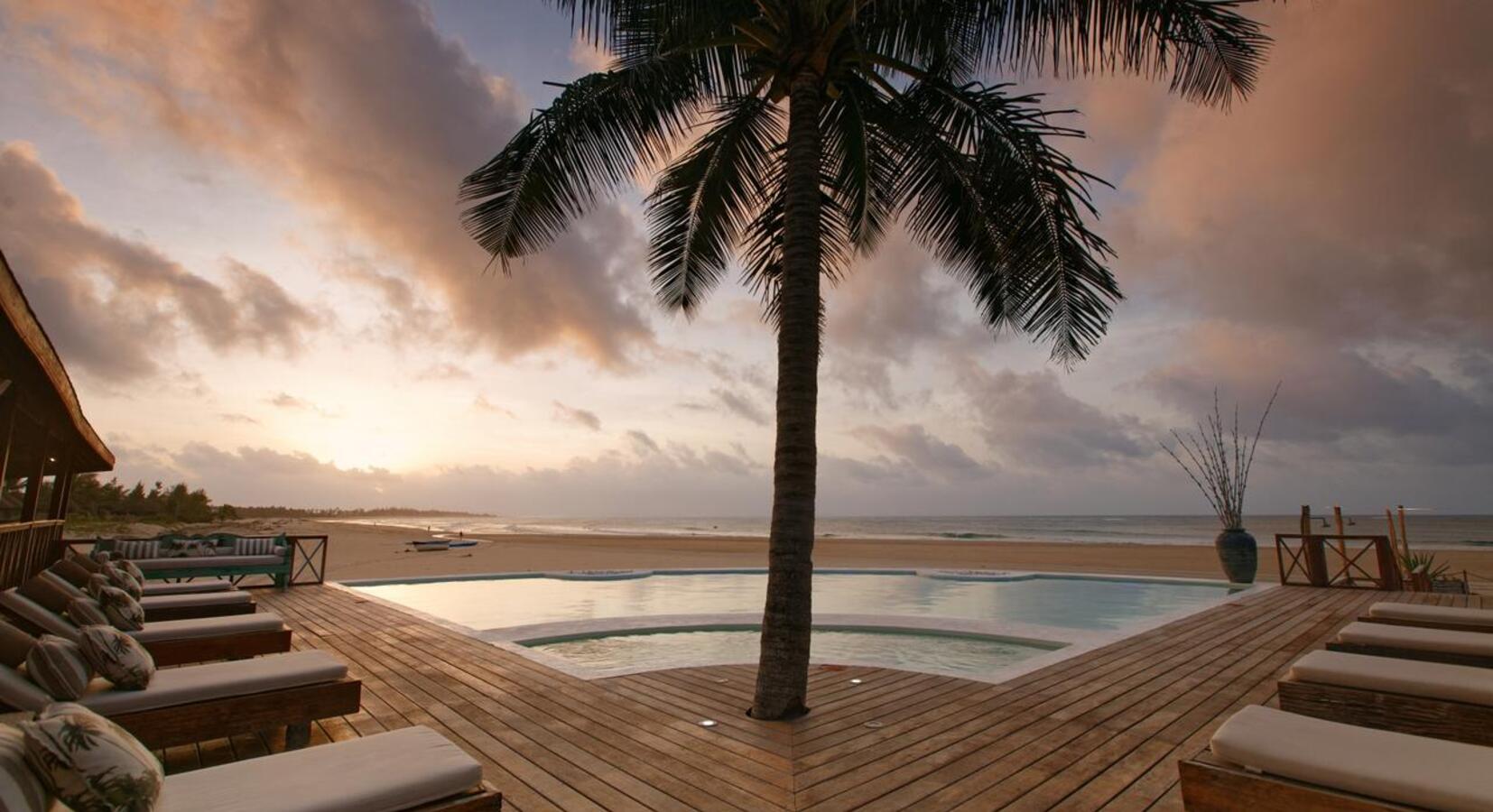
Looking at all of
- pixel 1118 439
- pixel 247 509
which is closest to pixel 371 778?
pixel 1118 439

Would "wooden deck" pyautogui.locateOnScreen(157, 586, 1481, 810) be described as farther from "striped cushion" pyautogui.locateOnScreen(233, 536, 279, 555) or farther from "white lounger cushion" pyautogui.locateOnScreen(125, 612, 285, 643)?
"striped cushion" pyautogui.locateOnScreen(233, 536, 279, 555)

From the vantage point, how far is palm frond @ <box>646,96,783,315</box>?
20.0 feet

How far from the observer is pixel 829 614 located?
26.3ft

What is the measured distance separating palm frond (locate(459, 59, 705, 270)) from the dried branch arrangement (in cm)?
1116

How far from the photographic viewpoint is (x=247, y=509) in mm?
75938

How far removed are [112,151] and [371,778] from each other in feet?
28.7

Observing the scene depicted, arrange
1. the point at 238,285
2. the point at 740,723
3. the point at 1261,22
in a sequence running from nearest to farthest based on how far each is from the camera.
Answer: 1. the point at 740,723
2. the point at 1261,22
3. the point at 238,285

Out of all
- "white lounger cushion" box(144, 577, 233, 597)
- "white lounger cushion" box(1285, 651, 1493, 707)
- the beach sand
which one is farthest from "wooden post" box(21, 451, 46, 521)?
"white lounger cushion" box(1285, 651, 1493, 707)

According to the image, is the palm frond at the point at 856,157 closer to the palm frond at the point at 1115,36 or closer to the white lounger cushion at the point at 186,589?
the palm frond at the point at 1115,36

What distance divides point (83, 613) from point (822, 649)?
5.90 m

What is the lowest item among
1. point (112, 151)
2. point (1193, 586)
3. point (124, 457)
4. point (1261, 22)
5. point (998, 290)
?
point (1193, 586)

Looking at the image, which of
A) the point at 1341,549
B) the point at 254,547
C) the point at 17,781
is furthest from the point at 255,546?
the point at 1341,549

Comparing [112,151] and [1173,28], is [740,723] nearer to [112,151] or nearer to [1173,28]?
[1173,28]

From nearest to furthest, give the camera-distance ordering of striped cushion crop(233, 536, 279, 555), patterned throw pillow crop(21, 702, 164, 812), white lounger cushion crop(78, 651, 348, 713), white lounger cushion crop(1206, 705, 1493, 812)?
patterned throw pillow crop(21, 702, 164, 812)
white lounger cushion crop(1206, 705, 1493, 812)
white lounger cushion crop(78, 651, 348, 713)
striped cushion crop(233, 536, 279, 555)
